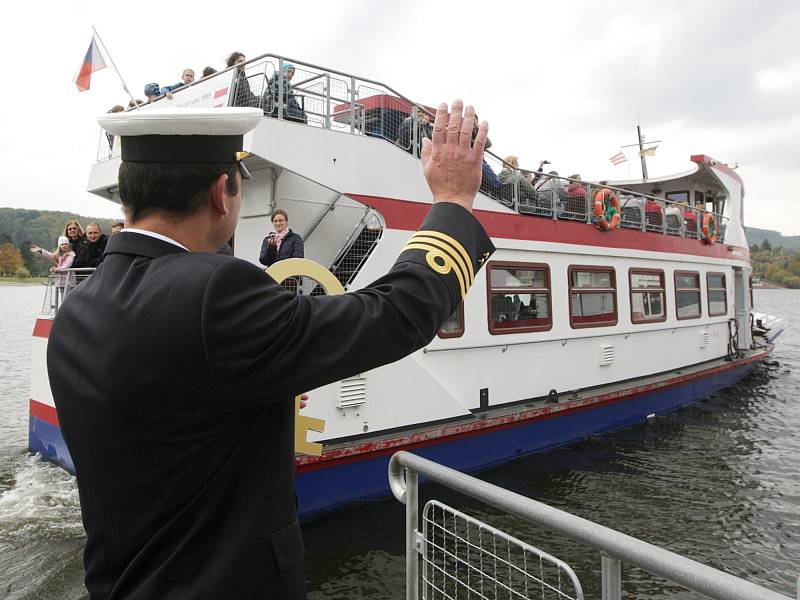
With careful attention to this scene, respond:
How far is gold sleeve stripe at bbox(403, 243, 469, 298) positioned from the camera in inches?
46.1

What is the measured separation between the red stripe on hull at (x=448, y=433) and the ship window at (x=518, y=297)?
3.59 feet

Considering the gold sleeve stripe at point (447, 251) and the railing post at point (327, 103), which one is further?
the railing post at point (327, 103)

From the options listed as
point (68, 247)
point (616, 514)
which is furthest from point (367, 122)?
point (616, 514)

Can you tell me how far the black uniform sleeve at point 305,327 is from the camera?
1029 mm

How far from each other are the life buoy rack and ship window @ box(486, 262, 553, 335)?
19.3 feet

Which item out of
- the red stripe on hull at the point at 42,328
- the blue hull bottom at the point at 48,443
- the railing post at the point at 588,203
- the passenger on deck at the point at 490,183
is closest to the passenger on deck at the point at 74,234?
the red stripe on hull at the point at 42,328

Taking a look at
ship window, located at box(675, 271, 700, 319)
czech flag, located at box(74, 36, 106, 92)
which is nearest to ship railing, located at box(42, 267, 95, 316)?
czech flag, located at box(74, 36, 106, 92)

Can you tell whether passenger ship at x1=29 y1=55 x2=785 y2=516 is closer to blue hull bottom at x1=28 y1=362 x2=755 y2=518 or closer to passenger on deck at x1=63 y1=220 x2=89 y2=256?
blue hull bottom at x1=28 y1=362 x2=755 y2=518

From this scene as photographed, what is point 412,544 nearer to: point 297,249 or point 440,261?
point 440,261

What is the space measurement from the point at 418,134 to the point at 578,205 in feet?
11.3

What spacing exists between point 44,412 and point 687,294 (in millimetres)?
10990

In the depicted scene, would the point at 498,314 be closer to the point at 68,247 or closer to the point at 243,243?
the point at 243,243

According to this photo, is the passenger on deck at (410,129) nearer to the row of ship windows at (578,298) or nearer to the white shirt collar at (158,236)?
the row of ship windows at (578,298)

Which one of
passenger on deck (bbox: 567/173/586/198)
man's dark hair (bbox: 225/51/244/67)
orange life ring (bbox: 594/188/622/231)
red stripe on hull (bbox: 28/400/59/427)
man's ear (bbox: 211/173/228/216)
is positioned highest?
man's dark hair (bbox: 225/51/244/67)
